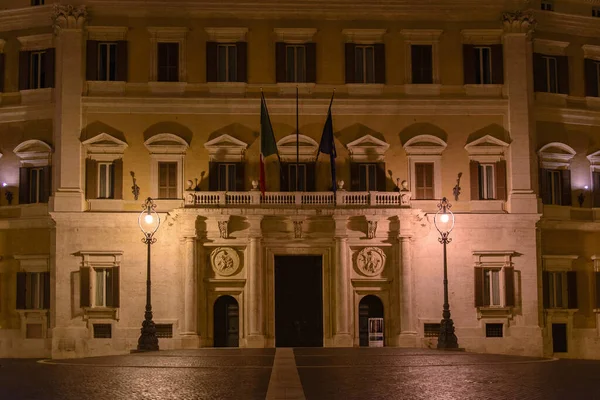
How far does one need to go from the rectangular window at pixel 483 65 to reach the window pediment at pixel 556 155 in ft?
13.3

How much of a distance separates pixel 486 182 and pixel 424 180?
9.19ft

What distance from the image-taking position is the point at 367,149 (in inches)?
1781

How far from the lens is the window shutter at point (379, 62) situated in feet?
150

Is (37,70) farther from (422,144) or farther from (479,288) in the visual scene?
(479,288)

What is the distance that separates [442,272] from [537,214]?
492 centimetres

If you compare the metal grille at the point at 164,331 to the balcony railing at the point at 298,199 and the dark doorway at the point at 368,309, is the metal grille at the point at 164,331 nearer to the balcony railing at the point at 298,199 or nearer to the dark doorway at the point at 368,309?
the balcony railing at the point at 298,199

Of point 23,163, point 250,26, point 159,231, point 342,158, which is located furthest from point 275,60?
point 23,163

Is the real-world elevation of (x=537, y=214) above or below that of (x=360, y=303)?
A: above

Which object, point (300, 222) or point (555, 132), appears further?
point (555, 132)

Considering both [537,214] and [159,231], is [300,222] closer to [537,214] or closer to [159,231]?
[159,231]

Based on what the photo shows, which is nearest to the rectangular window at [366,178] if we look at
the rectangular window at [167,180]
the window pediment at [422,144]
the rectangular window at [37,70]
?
the window pediment at [422,144]

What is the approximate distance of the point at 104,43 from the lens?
45500 millimetres

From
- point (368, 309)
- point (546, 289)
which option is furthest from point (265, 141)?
point (546, 289)

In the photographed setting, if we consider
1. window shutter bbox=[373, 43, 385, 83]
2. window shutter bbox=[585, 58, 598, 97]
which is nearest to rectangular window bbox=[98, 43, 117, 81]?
window shutter bbox=[373, 43, 385, 83]
